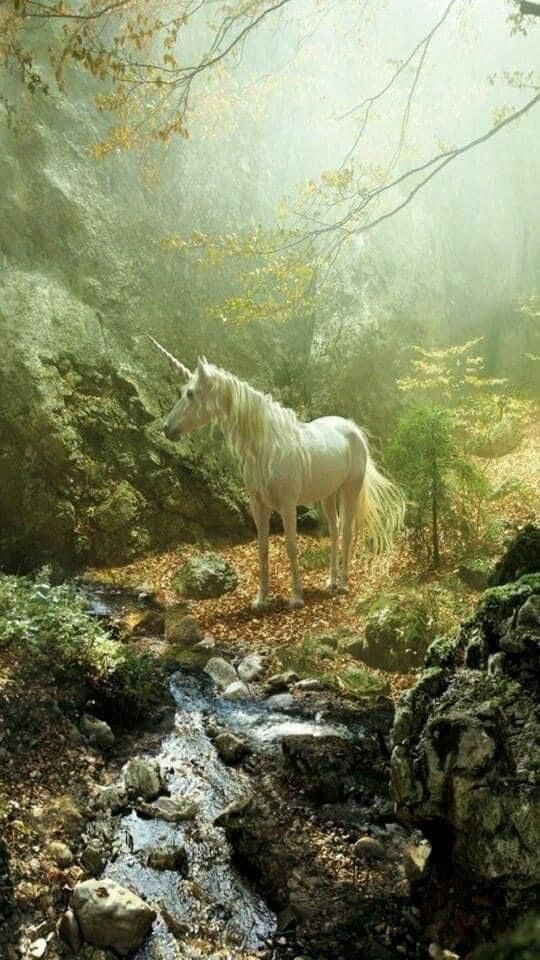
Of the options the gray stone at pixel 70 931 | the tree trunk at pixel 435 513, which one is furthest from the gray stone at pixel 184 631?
the gray stone at pixel 70 931

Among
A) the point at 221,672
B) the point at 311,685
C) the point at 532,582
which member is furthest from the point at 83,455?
the point at 532,582

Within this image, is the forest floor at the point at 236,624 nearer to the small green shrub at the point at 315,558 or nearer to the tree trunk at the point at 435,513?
the small green shrub at the point at 315,558

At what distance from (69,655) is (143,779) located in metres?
1.13

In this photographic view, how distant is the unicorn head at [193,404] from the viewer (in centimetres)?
630

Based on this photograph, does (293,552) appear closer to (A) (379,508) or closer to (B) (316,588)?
(B) (316,588)

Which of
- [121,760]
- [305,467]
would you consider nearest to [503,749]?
[121,760]

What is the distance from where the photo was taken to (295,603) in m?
6.86

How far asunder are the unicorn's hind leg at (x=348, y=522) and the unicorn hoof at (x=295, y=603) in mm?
711

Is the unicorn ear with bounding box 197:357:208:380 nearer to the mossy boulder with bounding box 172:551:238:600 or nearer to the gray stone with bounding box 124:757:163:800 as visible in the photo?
the mossy boulder with bounding box 172:551:238:600

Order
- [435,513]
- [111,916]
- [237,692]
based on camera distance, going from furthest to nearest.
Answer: [435,513]
[237,692]
[111,916]

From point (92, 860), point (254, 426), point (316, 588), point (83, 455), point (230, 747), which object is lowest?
point (92, 860)

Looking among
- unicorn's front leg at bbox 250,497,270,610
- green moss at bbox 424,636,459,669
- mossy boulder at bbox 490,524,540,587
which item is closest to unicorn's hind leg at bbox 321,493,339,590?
unicorn's front leg at bbox 250,497,270,610

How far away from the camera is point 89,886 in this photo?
304cm

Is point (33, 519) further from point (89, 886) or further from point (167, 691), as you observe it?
point (89, 886)
